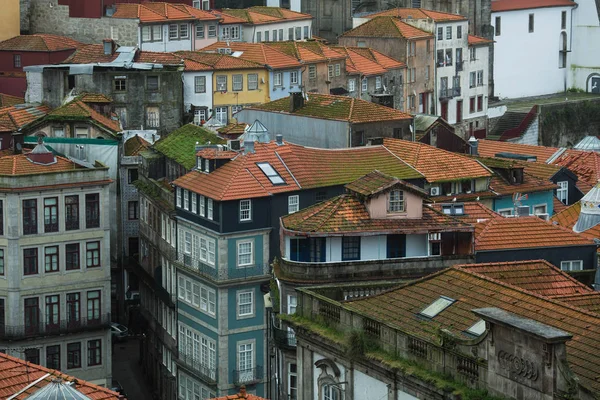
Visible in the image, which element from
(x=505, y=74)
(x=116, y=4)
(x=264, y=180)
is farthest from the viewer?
(x=505, y=74)

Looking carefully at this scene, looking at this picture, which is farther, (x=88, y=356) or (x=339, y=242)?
(x=88, y=356)

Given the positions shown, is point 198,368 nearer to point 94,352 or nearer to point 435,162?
point 94,352

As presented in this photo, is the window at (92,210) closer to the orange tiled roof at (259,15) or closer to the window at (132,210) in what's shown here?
the window at (132,210)

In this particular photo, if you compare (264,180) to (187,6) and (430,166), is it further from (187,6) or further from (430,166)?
(187,6)

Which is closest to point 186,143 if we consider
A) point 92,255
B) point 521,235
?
point 92,255

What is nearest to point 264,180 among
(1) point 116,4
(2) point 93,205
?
(2) point 93,205

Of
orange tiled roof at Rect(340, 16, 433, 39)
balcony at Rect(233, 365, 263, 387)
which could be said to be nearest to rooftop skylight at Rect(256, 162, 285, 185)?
balcony at Rect(233, 365, 263, 387)

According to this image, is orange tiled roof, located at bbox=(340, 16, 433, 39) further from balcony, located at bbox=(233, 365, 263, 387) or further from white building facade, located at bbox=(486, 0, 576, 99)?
balcony, located at bbox=(233, 365, 263, 387)
